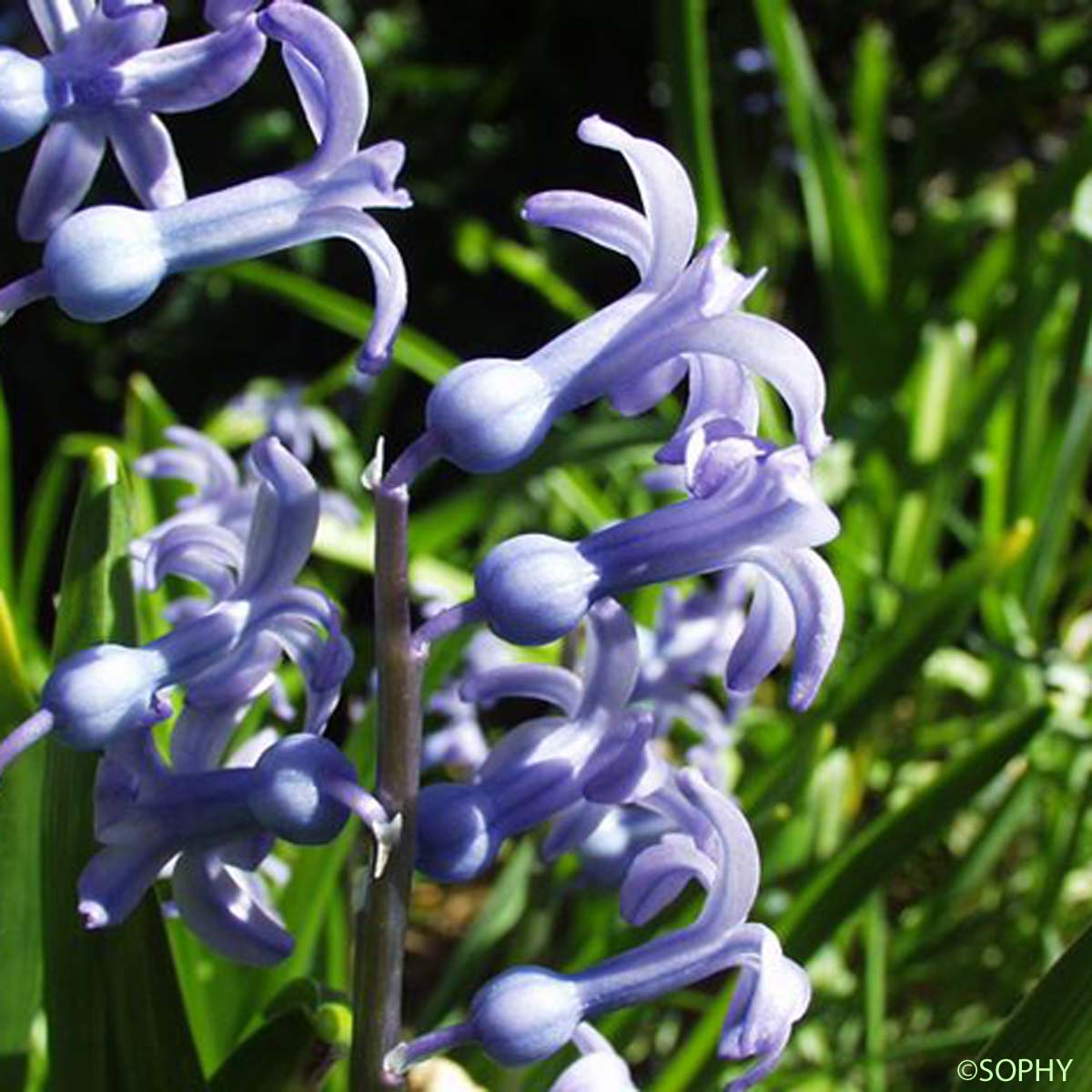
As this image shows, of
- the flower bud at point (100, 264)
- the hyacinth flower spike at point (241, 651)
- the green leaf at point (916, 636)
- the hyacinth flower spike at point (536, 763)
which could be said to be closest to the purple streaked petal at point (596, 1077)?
the hyacinth flower spike at point (536, 763)

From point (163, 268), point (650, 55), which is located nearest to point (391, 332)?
point (163, 268)

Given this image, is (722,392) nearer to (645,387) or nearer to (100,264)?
(645,387)

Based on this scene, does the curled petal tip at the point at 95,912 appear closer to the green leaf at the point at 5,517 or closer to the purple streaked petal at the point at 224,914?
the purple streaked petal at the point at 224,914

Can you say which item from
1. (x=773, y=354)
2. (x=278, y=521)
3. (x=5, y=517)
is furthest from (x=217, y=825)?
(x=5, y=517)

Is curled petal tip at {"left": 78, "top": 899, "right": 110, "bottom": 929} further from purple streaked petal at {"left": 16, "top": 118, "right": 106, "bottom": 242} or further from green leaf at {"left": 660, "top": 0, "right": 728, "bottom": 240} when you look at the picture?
green leaf at {"left": 660, "top": 0, "right": 728, "bottom": 240}

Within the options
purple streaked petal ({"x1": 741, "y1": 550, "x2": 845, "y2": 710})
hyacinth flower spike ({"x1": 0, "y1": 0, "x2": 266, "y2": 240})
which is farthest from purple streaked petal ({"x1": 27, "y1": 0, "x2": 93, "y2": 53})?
purple streaked petal ({"x1": 741, "y1": 550, "x2": 845, "y2": 710})
